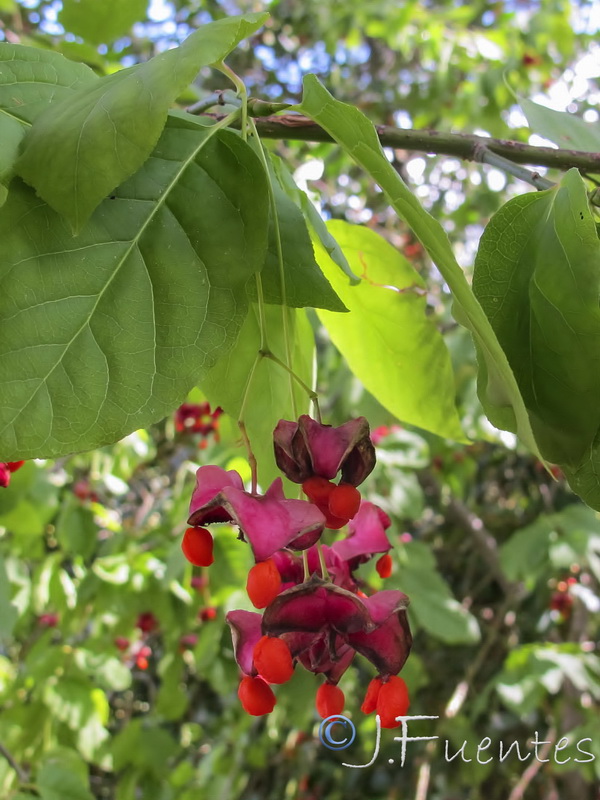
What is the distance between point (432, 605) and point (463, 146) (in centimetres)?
198

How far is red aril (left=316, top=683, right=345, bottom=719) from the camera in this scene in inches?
22.6

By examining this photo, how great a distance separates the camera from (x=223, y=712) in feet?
12.0

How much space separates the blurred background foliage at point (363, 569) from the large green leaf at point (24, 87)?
64cm

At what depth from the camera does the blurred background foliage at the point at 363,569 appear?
2.25 metres

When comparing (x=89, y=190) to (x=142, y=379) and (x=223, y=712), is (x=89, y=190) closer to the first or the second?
(x=142, y=379)

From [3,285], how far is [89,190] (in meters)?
0.09

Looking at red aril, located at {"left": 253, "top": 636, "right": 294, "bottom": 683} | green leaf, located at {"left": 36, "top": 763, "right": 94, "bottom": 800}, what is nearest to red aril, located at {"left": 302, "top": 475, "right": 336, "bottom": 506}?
red aril, located at {"left": 253, "top": 636, "right": 294, "bottom": 683}

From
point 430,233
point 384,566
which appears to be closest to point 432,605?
point 384,566

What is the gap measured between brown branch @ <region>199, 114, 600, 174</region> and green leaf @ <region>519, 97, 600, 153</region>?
163mm

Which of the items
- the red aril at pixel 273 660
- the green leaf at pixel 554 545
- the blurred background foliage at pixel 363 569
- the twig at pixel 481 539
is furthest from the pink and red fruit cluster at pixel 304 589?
the twig at pixel 481 539

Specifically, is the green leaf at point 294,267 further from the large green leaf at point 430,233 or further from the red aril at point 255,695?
the red aril at point 255,695

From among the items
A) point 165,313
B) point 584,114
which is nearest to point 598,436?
point 165,313

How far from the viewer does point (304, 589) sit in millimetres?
530

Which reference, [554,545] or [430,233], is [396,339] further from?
[554,545]
